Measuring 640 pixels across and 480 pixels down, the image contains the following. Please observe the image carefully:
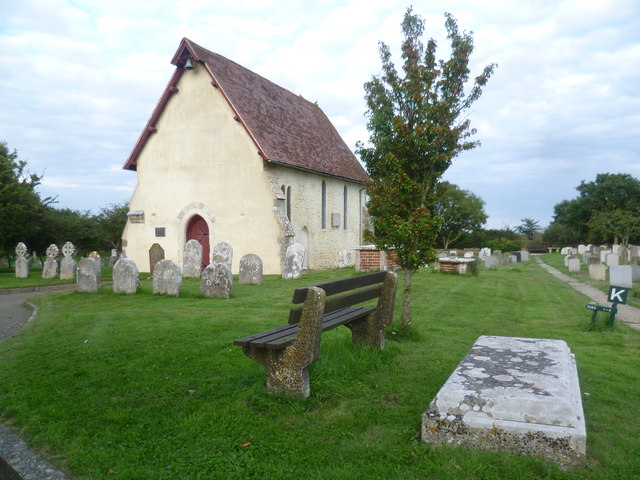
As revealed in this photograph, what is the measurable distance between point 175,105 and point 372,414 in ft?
69.1

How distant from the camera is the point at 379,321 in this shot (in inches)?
243

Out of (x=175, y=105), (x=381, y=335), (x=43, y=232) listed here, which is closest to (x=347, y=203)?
(x=175, y=105)

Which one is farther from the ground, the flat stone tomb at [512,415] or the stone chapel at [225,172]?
the stone chapel at [225,172]

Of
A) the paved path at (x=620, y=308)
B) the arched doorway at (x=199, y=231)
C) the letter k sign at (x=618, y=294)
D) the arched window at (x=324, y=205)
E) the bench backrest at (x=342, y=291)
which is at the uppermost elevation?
the arched window at (x=324, y=205)

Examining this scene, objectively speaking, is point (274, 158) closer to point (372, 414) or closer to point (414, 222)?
point (414, 222)

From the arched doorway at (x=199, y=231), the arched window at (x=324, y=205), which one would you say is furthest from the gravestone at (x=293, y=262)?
the arched window at (x=324, y=205)

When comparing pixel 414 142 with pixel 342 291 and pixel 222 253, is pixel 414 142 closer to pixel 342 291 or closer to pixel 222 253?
pixel 342 291

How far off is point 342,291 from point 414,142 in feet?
11.3

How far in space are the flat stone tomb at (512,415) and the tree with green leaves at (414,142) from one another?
343 centimetres

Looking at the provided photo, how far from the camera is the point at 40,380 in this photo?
17.8 feet

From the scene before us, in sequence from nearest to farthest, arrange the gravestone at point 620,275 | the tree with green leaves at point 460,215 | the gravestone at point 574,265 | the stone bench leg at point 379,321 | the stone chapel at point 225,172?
the stone bench leg at point 379,321 < the gravestone at point 620,275 < the stone chapel at point 225,172 < the gravestone at point 574,265 < the tree with green leaves at point 460,215

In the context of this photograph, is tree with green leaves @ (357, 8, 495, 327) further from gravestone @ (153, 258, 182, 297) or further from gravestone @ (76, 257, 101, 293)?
gravestone @ (76, 257, 101, 293)

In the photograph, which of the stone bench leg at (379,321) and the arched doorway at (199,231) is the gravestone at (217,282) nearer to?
the stone bench leg at (379,321)

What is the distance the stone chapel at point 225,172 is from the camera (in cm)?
2033
